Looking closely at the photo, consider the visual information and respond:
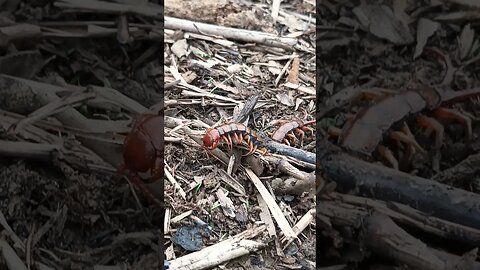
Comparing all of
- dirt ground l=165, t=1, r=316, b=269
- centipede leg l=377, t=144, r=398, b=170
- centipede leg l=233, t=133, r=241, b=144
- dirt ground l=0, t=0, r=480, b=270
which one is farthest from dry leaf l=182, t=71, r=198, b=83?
centipede leg l=377, t=144, r=398, b=170

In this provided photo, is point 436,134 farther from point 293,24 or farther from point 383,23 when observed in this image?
point 293,24

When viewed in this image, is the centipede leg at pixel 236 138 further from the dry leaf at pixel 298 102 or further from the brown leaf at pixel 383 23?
the brown leaf at pixel 383 23

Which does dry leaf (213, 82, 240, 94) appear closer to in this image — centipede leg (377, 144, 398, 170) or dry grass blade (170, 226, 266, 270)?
dry grass blade (170, 226, 266, 270)

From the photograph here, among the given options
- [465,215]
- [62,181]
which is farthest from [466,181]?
[62,181]

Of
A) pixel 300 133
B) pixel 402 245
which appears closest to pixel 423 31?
pixel 402 245

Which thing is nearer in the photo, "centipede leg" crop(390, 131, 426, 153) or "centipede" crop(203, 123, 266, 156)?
"centipede leg" crop(390, 131, 426, 153)

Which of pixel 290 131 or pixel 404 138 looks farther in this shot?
pixel 290 131
